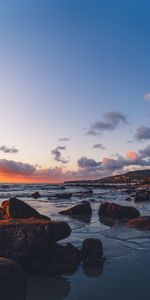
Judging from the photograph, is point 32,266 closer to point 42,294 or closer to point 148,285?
point 42,294

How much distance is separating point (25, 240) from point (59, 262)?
4.21 feet

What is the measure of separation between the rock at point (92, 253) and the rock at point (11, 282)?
3794mm

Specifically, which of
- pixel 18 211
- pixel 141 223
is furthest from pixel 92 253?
pixel 18 211

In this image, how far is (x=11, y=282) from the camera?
7.20 m

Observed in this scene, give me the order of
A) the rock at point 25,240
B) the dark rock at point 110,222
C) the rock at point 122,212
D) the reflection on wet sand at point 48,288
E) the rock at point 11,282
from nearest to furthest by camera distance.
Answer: the rock at point 11,282 < the reflection on wet sand at point 48,288 < the rock at point 25,240 < the dark rock at point 110,222 < the rock at point 122,212

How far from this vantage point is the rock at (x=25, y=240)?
10719mm

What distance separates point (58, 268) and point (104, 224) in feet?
31.0

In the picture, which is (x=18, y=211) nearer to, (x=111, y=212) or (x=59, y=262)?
(x=111, y=212)

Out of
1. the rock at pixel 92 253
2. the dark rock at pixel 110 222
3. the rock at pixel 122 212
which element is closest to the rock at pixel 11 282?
the rock at pixel 92 253

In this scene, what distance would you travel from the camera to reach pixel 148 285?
881 cm

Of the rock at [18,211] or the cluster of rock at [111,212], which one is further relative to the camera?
the cluster of rock at [111,212]

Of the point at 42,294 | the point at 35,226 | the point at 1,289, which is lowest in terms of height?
the point at 42,294

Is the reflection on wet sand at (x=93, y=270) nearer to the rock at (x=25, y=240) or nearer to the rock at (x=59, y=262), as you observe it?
the rock at (x=59, y=262)

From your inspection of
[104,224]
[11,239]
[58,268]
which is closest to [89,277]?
[58,268]
